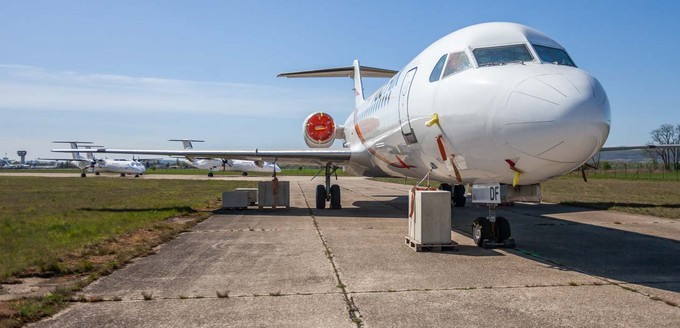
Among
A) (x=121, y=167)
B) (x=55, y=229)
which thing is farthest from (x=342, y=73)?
(x=121, y=167)

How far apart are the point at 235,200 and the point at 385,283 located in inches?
481

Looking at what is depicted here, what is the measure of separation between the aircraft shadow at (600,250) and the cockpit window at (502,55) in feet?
10.2

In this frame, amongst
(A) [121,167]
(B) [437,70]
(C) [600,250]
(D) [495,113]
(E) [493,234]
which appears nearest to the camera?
(D) [495,113]

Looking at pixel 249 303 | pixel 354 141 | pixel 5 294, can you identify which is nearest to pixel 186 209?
pixel 354 141

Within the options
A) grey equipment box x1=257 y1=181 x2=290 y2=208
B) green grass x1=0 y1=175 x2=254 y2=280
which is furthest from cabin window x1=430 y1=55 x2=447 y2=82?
grey equipment box x1=257 y1=181 x2=290 y2=208

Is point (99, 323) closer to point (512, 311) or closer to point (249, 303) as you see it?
point (249, 303)

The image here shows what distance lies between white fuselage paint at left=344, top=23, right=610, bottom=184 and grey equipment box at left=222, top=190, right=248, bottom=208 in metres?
9.20

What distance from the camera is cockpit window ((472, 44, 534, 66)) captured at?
26.0ft

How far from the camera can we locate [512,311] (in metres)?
5.43

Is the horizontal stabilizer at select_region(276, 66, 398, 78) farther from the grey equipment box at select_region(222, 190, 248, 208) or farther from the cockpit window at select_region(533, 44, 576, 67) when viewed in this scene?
the cockpit window at select_region(533, 44, 576, 67)

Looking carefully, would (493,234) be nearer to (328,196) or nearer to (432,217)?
(432,217)

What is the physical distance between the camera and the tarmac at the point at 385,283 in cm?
523

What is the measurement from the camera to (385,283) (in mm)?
6719

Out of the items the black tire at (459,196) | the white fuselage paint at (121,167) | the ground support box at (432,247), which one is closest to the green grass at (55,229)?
the ground support box at (432,247)
